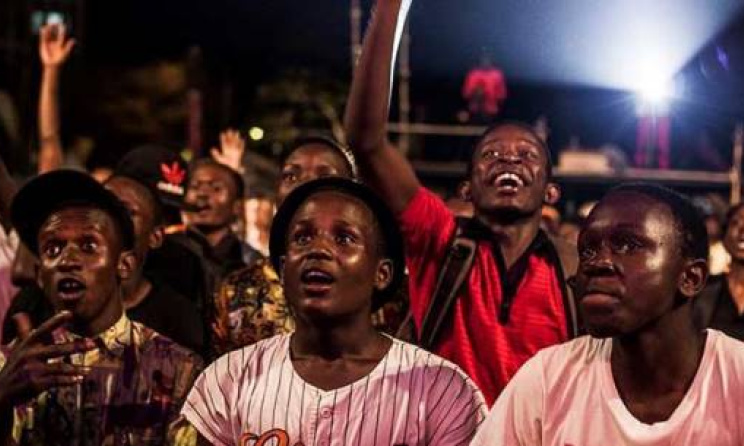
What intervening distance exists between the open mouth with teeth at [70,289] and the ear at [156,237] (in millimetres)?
1408

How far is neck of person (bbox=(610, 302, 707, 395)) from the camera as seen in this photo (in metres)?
3.15

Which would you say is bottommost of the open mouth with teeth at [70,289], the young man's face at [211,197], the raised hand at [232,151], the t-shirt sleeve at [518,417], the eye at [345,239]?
the t-shirt sleeve at [518,417]

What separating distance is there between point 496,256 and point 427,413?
115 centimetres

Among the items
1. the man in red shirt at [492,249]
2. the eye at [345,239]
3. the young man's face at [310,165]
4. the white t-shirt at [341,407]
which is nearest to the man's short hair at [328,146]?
the young man's face at [310,165]

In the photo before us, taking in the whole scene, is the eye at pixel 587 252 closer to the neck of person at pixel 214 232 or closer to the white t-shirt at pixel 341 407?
the white t-shirt at pixel 341 407

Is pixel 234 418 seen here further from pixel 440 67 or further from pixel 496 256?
pixel 440 67

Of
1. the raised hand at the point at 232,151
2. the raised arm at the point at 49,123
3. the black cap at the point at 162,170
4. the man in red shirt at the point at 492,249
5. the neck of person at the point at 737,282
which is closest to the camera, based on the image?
the man in red shirt at the point at 492,249

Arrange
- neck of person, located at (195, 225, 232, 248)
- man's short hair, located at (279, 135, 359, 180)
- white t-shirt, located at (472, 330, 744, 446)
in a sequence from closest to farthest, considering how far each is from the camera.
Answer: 1. white t-shirt, located at (472, 330, 744, 446)
2. man's short hair, located at (279, 135, 359, 180)
3. neck of person, located at (195, 225, 232, 248)

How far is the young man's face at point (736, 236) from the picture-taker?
6.46 meters

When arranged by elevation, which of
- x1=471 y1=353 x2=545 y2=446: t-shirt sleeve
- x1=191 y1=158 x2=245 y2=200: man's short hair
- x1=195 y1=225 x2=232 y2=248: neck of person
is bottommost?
x1=471 y1=353 x2=545 y2=446: t-shirt sleeve

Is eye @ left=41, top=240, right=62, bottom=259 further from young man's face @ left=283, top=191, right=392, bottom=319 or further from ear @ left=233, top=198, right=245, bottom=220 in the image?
ear @ left=233, top=198, right=245, bottom=220

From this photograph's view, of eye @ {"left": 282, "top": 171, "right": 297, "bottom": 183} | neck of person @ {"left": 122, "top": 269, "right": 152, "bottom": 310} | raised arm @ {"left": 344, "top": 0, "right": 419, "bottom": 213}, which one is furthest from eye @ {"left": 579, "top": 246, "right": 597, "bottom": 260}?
eye @ {"left": 282, "top": 171, "right": 297, "bottom": 183}

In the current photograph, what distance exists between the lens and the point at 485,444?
314 cm

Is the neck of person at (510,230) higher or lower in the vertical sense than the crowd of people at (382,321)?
higher
